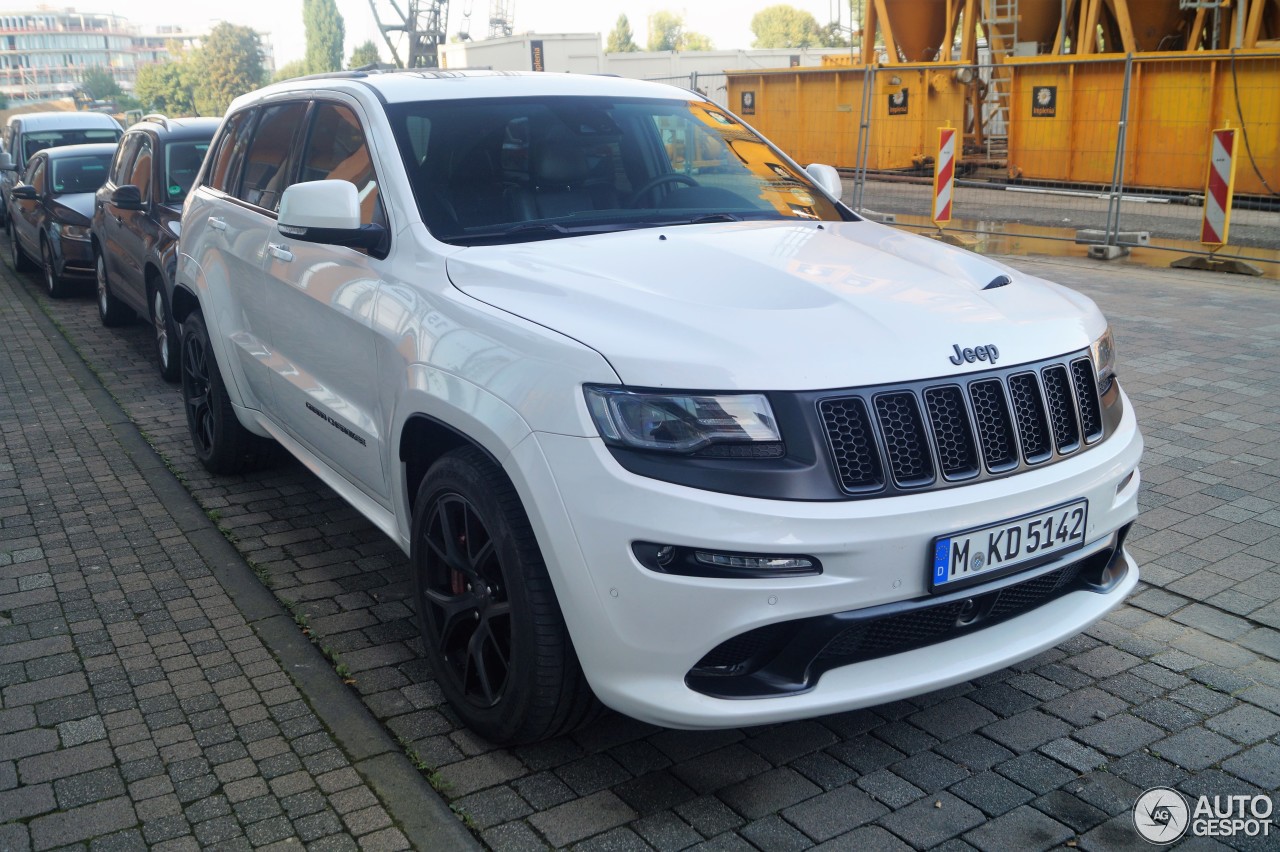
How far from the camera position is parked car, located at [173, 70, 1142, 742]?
274cm

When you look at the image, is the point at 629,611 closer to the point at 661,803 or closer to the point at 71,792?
the point at 661,803

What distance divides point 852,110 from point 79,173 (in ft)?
43.0

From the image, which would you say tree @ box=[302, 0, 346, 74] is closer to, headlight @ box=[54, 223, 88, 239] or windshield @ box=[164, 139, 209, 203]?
headlight @ box=[54, 223, 88, 239]

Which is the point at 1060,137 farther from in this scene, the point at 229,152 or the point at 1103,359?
the point at 1103,359

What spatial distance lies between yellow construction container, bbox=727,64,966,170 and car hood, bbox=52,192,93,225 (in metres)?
12.7

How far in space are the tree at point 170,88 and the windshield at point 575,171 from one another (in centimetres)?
13919

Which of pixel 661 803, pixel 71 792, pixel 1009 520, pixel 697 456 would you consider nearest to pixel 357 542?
pixel 71 792

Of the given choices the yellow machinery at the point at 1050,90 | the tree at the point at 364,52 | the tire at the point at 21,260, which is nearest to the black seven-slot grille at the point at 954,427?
the yellow machinery at the point at 1050,90

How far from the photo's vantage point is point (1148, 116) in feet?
52.7

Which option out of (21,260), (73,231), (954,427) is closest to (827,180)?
(954,427)

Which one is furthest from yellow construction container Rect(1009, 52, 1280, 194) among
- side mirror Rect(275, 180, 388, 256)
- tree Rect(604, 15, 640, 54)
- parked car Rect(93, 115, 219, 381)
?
tree Rect(604, 15, 640, 54)

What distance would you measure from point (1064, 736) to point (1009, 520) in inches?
34.4

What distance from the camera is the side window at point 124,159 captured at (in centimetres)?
934

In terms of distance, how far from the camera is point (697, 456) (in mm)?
2748
